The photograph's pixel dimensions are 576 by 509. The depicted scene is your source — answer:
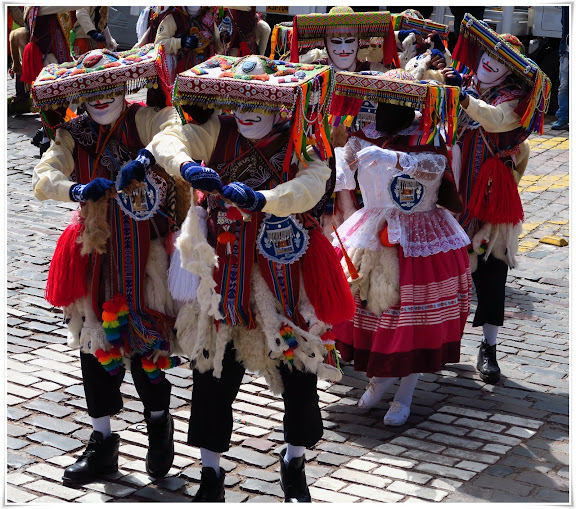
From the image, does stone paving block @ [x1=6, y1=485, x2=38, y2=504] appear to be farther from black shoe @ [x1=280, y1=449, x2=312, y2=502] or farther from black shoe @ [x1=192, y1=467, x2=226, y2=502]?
black shoe @ [x1=280, y1=449, x2=312, y2=502]

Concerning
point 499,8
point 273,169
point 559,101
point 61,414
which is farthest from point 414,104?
point 499,8

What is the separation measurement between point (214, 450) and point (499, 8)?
10.4m

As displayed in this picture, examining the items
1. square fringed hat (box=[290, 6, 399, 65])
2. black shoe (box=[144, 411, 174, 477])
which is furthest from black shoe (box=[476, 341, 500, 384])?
square fringed hat (box=[290, 6, 399, 65])

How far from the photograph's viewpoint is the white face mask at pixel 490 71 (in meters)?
6.00

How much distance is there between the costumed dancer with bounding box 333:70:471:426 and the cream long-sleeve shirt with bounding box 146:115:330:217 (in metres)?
0.94

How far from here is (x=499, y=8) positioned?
43.3ft

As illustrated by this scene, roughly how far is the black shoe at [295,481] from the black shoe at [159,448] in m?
0.59

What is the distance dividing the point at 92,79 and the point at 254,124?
803mm

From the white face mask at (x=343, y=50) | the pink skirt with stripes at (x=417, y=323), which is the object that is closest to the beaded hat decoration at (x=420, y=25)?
the white face mask at (x=343, y=50)

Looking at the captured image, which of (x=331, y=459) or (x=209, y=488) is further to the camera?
(x=331, y=459)

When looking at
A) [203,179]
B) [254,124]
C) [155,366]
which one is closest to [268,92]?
[254,124]

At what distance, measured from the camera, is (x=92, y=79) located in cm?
443

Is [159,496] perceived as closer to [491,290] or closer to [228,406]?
[228,406]

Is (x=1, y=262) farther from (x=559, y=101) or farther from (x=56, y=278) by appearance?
(x=559, y=101)
